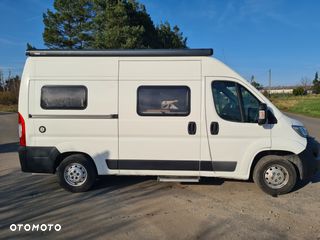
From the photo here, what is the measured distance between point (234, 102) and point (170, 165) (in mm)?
1594

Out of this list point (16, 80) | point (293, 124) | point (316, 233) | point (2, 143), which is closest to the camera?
point (316, 233)

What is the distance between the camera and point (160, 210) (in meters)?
4.80

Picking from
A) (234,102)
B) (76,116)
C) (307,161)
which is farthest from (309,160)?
(76,116)

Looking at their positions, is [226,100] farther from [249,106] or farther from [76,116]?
[76,116]

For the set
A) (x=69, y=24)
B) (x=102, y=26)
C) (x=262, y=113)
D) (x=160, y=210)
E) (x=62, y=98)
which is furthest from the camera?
(x=69, y=24)

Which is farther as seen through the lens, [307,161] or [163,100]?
[163,100]

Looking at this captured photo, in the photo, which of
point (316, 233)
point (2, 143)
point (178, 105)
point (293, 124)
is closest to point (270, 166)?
point (293, 124)

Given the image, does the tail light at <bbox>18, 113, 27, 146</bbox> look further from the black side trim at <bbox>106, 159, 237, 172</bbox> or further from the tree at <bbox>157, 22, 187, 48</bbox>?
the tree at <bbox>157, 22, 187, 48</bbox>

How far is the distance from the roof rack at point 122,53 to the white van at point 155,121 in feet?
0.06

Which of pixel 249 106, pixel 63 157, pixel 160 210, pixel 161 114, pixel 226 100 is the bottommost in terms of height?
pixel 160 210

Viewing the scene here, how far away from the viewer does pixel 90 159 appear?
18.7 feet

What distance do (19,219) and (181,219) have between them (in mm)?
2371

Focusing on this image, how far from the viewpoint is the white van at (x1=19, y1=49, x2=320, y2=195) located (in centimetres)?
538

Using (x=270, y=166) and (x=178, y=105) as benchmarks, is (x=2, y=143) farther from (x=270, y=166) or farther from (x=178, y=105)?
(x=270, y=166)
